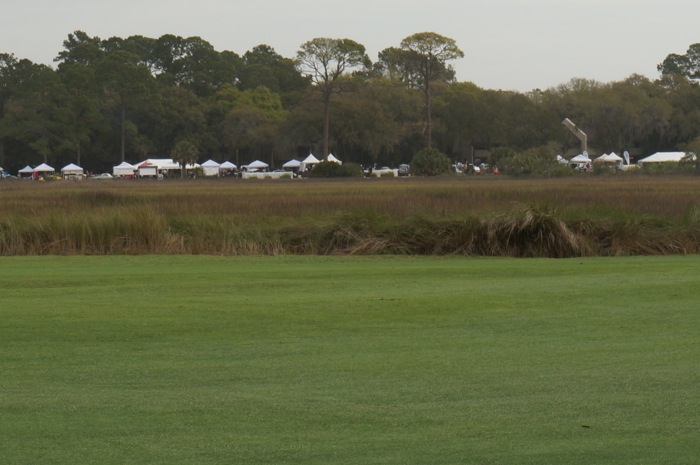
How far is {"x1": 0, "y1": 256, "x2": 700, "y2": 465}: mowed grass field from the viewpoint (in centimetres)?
559

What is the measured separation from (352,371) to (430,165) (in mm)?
66770

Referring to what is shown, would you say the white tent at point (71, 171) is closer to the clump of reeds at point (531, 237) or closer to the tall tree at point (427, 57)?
the tall tree at point (427, 57)

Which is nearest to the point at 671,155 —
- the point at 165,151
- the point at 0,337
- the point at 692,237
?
the point at 165,151

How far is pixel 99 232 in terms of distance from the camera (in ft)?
67.6

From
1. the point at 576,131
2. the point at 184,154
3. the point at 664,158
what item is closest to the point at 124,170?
the point at 184,154

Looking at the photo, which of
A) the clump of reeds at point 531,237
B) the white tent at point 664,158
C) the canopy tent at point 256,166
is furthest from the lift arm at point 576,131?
the clump of reeds at point 531,237

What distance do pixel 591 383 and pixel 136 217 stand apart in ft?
50.2

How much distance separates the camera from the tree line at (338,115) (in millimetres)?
93688

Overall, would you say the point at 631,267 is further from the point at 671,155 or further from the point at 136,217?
the point at 671,155

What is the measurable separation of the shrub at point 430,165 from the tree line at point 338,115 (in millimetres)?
16016

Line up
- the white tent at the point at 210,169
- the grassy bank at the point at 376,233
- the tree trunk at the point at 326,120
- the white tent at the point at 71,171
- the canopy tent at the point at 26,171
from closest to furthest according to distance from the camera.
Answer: the grassy bank at the point at 376,233, the tree trunk at the point at 326,120, the white tent at the point at 71,171, the white tent at the point at 210,169, the canopy tent at the point at 26,171

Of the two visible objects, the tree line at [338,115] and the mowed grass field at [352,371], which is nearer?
the mowed grass field at [352,371]

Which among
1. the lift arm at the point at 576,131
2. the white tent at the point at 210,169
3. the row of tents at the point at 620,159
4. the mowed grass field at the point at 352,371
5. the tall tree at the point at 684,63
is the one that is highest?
the tall tree at the point at 684,63

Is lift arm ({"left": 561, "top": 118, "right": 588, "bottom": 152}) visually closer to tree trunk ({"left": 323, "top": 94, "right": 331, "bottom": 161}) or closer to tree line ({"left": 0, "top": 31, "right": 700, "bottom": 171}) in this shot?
tree line ({"left": 0, "top": 31, "right": 700, "bottom": 171})
